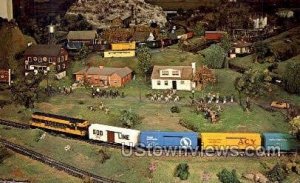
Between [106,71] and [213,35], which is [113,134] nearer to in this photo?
[106,71]

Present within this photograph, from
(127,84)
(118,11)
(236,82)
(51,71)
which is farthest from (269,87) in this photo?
(118,11)

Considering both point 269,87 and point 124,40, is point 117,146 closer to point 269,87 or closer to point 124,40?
point 269,87

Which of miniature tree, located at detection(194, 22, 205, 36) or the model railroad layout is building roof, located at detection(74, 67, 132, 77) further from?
miniature tree, located at detection(194, 22, 205, 36)

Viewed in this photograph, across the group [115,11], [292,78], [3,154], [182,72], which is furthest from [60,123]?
[115,11]

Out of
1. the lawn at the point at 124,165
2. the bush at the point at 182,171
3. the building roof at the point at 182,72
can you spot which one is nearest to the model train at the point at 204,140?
the lawn at the point at 124,165

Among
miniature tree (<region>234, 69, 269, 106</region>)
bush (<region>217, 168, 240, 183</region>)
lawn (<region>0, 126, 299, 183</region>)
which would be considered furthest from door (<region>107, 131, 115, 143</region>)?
miniature tree (<region>234, 69, 269, 106</region>)

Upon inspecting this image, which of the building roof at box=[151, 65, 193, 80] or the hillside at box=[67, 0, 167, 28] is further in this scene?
the hillside at box=[67, 0, 167, 28]
